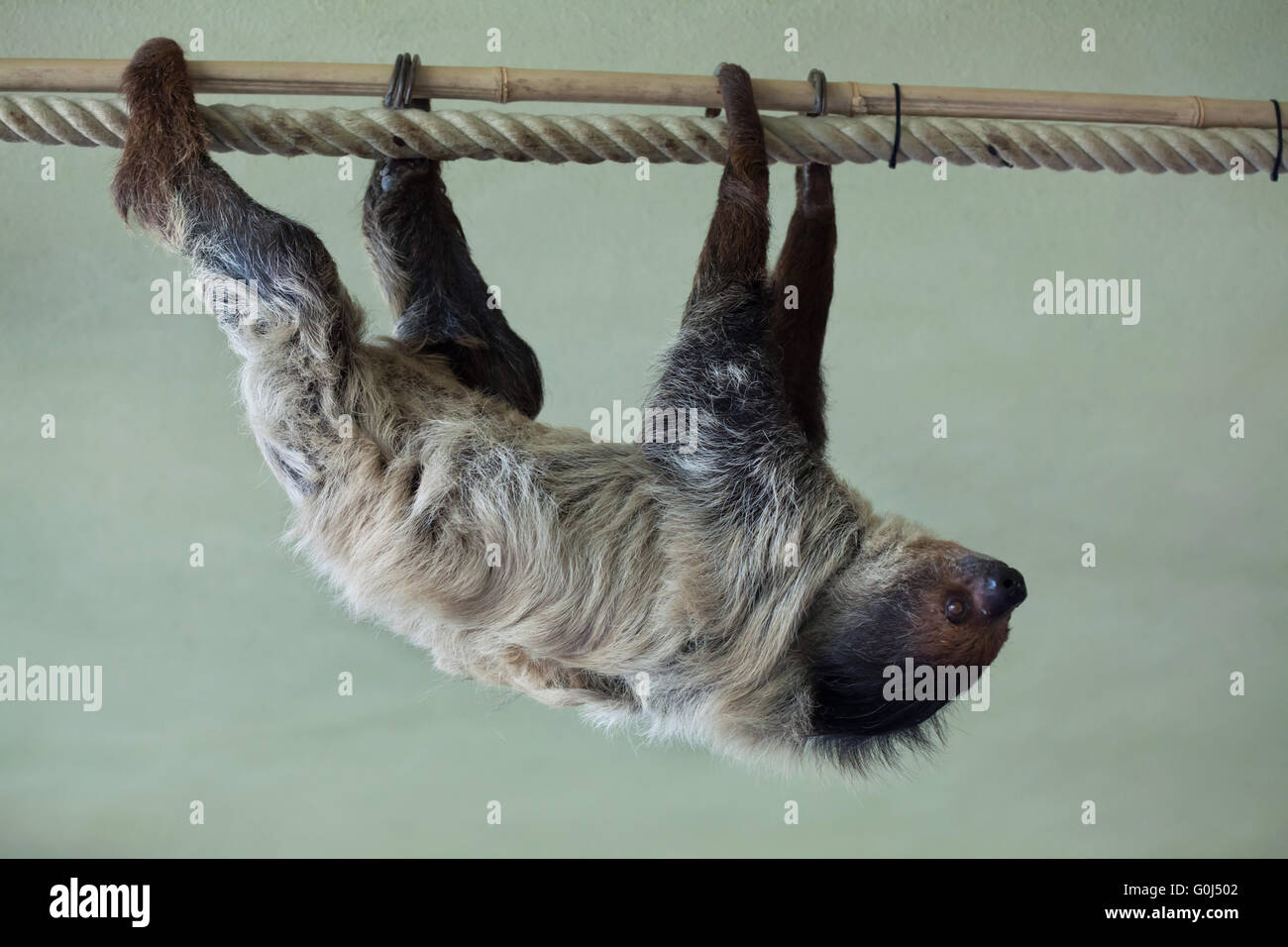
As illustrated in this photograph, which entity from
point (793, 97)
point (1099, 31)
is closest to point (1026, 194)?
point (1099, 31)

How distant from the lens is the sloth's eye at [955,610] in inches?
151

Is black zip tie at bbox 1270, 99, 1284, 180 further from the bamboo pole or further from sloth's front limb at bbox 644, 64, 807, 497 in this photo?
sloth's front limb at bbox 644, 64, 807, 497

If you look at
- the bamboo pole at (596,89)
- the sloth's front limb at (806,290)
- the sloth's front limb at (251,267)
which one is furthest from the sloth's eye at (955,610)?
the sloth's front limb at (251,267)

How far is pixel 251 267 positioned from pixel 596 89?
1.16 meters

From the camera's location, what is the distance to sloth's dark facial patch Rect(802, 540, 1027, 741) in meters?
3.83

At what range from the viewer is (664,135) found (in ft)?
12.2

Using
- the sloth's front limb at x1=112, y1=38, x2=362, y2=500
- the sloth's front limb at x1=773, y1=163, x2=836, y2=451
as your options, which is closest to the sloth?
the sloth's front limb at x1=112, y1=38, x2=362, y2=500

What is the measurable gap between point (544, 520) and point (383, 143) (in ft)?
3.98

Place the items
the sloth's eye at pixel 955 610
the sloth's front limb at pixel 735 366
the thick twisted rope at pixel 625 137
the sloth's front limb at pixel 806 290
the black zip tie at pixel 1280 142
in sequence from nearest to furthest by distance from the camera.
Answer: the thick twisted rope at pixel 625 137 → the sloth's front limb at pixel 735 366 → the sloth's eye at pixel 955 610 → the black zip tie at pixel 1280 142 → the sloth's front limb at pixel 806 290

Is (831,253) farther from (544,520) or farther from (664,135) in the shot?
(544,520)

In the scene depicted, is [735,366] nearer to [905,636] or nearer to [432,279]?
[905,636]

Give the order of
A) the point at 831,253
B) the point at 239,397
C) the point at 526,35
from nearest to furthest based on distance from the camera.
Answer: the point at 239,397
the point at 831,253
the point at 526,35

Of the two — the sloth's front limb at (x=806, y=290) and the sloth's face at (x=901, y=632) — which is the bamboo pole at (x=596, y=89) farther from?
the sloth's face at (x=901, y=632)

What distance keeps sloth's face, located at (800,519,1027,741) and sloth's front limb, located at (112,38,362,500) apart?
1.67 meters
